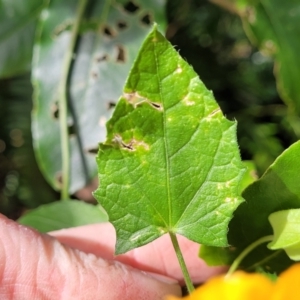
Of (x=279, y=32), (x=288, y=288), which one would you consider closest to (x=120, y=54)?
(x=279, y=32)

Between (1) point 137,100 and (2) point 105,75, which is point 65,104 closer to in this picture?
(2) point 105,75

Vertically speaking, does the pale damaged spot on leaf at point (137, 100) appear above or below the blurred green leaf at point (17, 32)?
below

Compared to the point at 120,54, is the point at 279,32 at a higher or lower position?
lower

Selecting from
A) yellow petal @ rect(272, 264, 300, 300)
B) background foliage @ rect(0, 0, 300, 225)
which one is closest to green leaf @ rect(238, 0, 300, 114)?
background foliage @ rect(0, 0, 300, 225)

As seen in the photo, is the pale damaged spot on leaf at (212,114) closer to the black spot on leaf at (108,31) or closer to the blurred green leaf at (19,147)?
the black spot on leaf at (108,31)

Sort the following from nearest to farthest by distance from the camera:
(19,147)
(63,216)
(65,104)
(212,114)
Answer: (212,114) < (63,216) < (65,104) < (19,147)

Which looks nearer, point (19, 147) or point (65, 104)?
point (65, 104)

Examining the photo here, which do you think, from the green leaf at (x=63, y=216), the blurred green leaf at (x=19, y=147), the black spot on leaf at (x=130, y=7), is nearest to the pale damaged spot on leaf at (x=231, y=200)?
the green leaf at (x=63, y=216)
